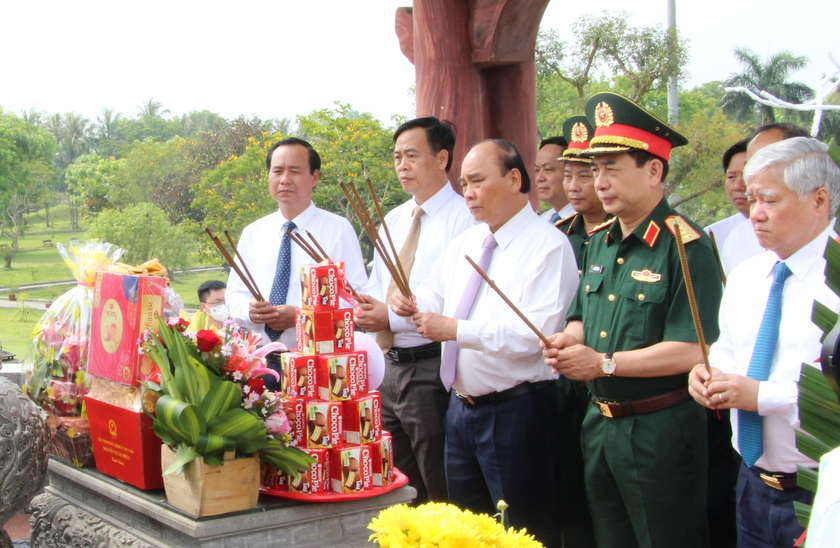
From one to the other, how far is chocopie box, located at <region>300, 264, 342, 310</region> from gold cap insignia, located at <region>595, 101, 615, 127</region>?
0.83m

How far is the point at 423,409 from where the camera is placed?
276 centimetres

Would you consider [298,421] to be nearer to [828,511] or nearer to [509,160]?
[509,160]

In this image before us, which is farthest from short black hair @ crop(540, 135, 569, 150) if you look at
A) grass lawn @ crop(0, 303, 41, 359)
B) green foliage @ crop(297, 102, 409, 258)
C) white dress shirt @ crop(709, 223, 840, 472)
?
green foliage @ crop(297, 102, 409, 258)

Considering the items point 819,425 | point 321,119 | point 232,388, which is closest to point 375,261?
point 232,388

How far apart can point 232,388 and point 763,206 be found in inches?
50.9

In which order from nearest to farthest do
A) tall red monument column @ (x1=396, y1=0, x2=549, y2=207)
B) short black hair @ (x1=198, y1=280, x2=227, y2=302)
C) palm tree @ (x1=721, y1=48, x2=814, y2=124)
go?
1. tall red monument column @ (x1=396, y1=0, x2=549, y2=207)
2. short black hair @ (x1=198, y1=280, x2=227, y2=302)
3. palm tree @ (x1=721, y1=48, x2=814, y2=124)

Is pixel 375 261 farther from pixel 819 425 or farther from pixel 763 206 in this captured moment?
pixel 819 425

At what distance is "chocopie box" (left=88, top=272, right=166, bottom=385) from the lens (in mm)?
2158

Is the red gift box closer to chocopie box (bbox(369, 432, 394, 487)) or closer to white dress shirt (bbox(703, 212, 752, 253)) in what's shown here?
chocopie box (bbox(369, 432, 394, 487))

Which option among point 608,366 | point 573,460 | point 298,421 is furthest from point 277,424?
point 573,460

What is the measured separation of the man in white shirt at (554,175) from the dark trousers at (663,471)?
1.41 metres

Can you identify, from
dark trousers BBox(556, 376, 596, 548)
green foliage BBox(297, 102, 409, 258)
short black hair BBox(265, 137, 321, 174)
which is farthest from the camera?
green foliage BBox(297, 102, 409, 258)

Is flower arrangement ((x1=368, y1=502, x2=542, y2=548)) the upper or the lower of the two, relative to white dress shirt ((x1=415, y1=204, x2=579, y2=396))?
lower

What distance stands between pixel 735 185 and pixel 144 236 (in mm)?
6534
